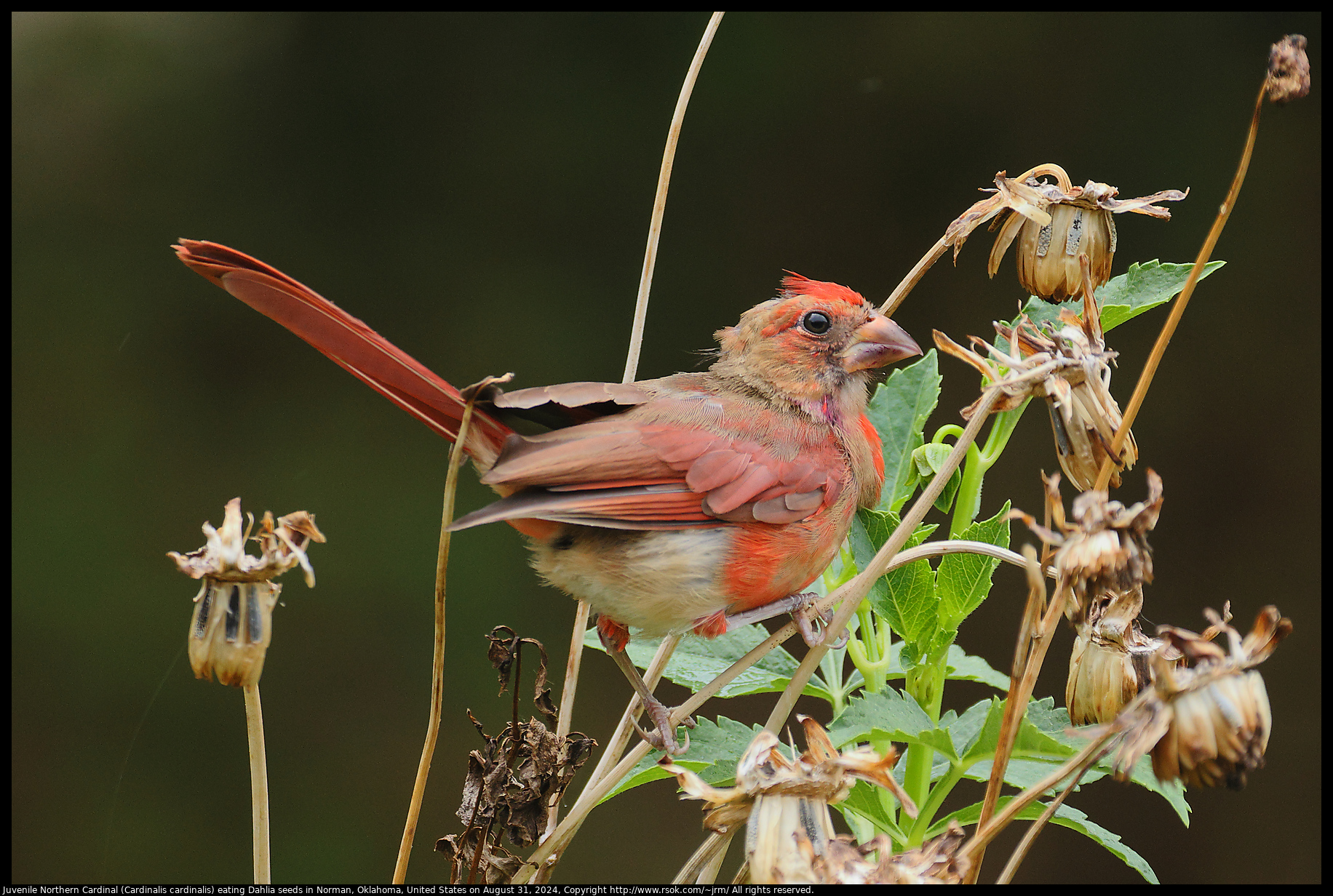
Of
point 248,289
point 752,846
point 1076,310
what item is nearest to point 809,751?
point 752,846

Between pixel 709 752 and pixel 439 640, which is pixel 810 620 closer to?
pixel 709 752

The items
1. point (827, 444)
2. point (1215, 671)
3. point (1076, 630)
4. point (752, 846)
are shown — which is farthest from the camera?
point (827, 444)

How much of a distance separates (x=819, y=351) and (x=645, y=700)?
0.66 meters

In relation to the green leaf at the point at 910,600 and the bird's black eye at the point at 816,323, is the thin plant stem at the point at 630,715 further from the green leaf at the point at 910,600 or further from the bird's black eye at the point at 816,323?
the bird's black eye at the point at 816,323

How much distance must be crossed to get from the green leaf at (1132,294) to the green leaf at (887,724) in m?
0.50

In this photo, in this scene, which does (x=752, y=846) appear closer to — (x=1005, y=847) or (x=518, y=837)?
(x=518, y=837)

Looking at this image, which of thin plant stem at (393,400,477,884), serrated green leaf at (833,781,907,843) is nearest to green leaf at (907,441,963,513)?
serrated green leaf at (833,781,907,843)

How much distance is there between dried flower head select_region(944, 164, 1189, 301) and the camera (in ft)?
4.32

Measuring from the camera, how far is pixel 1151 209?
1.31 meters

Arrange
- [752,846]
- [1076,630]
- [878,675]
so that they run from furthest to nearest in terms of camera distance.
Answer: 1. [878,675]
2. [1076,630]
3. [752,846]

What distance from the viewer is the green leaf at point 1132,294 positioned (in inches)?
53.4

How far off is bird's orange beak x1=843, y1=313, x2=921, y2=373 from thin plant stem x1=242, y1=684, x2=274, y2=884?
1.05 metres

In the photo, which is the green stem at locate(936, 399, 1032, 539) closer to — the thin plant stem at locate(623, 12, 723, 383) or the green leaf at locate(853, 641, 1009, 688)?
the green leaf at locate(853, 641, 1009, 688)

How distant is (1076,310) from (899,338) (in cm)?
37
